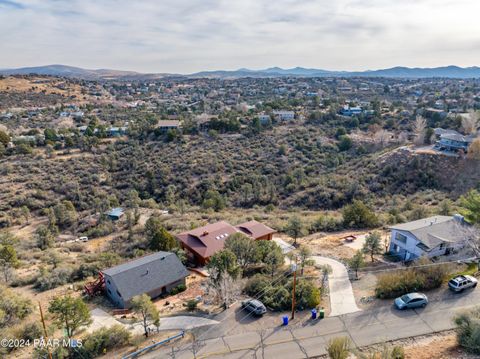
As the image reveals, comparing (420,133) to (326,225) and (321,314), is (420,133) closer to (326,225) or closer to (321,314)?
(326,225)

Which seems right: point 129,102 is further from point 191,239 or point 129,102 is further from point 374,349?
point 374,349

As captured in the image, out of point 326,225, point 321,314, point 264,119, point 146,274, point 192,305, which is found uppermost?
point 264,119

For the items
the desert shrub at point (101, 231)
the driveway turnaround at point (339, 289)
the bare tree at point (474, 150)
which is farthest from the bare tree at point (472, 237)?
the desert shrub at point (101, 231)

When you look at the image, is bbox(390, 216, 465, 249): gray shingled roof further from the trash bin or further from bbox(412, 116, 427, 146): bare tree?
bbox(412, 116, 427, 146): bare tree

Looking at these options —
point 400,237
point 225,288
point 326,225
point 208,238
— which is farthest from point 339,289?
point 326,225

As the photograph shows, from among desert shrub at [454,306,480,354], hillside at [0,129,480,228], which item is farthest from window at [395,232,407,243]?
hillside at [0,129,480,228]

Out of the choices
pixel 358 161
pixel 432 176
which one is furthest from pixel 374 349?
pixel 358 161
